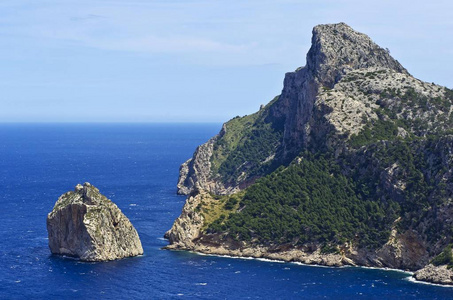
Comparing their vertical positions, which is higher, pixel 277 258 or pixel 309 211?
pixel 309 211

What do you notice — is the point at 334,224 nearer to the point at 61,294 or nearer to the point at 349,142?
the point at 349,142

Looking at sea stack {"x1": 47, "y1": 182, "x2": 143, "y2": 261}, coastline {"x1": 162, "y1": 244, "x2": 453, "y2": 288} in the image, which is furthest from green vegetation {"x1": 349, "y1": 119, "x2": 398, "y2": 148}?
sea stack {"x1": 47, "y1": 182, "x2": 143, "y2": 261}

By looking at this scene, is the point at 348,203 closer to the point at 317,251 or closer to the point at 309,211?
the point at 309,211

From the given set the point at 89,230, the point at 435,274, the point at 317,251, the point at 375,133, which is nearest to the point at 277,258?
the point at 317,251

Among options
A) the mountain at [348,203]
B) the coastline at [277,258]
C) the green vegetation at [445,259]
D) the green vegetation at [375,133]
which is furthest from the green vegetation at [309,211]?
the green vegetation at [445,259]

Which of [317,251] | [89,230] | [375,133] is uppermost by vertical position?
[375,133]

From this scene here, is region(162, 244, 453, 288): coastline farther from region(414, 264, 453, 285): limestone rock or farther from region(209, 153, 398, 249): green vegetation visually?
region(209, 153, 398, 249): green vegetation

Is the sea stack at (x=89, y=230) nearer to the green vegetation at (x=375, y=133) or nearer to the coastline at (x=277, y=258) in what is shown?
the coastline at (x=277, y=258)
